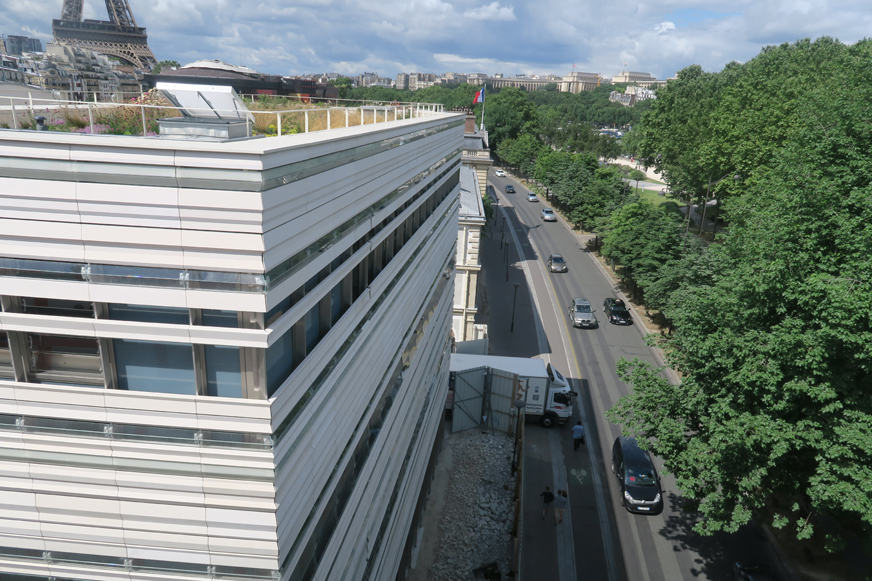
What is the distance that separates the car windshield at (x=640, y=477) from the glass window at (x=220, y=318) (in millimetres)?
21382

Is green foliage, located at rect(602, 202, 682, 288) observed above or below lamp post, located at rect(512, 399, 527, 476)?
above

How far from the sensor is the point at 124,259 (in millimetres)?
6488

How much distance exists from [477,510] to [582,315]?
2357cm

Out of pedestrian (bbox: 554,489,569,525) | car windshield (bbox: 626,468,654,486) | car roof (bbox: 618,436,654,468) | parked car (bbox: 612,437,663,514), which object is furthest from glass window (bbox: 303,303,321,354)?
car roof (bbox: 618,436,654,468)

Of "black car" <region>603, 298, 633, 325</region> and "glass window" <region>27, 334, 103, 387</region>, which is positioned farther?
"black car" <region>603, 298, 633, 325</region>

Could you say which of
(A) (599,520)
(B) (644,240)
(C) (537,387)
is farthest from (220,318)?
(B) (644,240)

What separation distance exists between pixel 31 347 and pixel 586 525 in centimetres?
2116

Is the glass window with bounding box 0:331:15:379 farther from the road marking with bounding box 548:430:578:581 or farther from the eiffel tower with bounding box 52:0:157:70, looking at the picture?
the eiffel tower with bounding box 52:0:157:70

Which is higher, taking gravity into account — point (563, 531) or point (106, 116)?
point (106, 116)

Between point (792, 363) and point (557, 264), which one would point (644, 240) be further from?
point (792, 363)

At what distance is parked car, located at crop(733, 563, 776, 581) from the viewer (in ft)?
61.1

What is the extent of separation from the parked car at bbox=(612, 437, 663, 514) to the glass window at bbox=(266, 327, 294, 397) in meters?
20.0

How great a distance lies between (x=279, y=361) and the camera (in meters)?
7.66

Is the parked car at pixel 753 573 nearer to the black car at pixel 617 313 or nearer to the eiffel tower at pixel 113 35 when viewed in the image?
the black car at pixel 617 313
